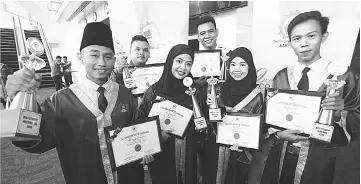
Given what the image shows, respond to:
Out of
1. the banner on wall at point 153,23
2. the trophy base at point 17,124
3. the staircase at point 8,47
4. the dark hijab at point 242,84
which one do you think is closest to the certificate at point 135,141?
the trophy base at point 17,124

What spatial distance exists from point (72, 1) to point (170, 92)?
9029 millimetres

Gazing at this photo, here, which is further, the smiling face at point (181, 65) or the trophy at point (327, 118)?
the smiling face at point (181, 65)

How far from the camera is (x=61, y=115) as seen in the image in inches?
62.0

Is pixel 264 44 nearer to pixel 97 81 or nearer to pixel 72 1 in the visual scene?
pixel 97 81

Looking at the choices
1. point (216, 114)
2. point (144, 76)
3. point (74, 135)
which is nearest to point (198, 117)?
point (216, 114)

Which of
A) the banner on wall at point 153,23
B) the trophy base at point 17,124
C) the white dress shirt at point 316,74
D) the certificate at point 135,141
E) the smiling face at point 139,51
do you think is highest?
the banner on wall at point 153,23

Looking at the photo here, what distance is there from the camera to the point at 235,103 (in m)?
2.22

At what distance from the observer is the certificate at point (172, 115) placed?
6.77ft

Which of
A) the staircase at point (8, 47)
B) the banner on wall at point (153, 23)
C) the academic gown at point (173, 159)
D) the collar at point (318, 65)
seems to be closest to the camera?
the collar at point (318, 65)

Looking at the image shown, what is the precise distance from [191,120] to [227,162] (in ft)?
2.10

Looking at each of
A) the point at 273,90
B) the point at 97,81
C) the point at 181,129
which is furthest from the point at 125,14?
the point at 273,90

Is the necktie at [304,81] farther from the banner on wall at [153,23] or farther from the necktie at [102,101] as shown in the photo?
the banner on wall at [153,23]

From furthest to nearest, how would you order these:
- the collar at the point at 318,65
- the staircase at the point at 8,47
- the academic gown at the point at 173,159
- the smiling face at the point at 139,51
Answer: the staircase at the point at 8,47, the smiling face at the point at 139,51, the academic gown at the point at 173,159, the collar at the point at 318,65

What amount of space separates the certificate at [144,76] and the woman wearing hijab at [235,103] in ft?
3.32
